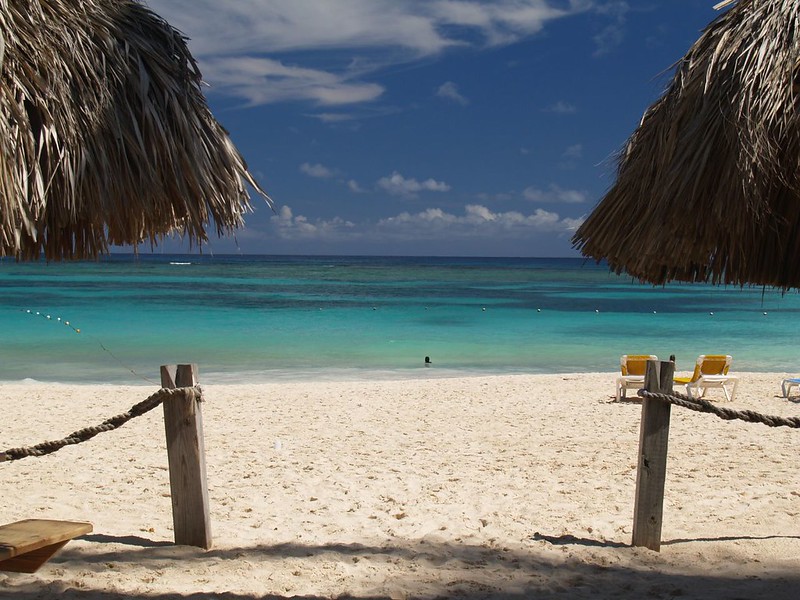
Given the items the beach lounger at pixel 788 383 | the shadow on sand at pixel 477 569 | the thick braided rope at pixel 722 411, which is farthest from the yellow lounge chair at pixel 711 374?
the thick braided rope at pixel 722 411

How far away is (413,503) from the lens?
5.38 meters

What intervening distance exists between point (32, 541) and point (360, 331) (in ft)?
67.5

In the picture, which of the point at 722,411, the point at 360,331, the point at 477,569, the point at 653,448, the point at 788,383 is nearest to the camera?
the point at 722,411

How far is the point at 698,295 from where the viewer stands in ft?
151

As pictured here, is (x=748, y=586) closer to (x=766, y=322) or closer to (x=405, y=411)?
(x=405, y=411)

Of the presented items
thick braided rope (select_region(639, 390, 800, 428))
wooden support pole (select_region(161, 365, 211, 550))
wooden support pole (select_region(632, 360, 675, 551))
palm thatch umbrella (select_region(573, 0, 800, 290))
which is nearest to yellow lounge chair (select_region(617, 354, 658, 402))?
wooden support pole (select_region(632, 360, 675, 551))

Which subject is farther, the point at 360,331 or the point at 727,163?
the point at 360,331

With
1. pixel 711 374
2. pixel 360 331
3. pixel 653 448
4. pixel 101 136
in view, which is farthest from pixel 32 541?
pixel 360 331

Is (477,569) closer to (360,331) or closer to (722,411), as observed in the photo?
(722,411)

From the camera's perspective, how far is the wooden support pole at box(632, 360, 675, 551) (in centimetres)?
376

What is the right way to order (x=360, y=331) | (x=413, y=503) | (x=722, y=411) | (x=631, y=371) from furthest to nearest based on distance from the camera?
1. (x=360, y=331)
2. (x=631, y=371)
3. (x=413, y=503)
4. (x=722, y=411)

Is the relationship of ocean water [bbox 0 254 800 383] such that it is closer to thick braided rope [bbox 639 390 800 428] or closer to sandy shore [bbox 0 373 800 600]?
sandy shore [bbox 0 373 800 600]

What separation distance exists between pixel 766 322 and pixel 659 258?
27890 millimetres

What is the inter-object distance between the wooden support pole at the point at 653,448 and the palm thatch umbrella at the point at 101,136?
232 cm
